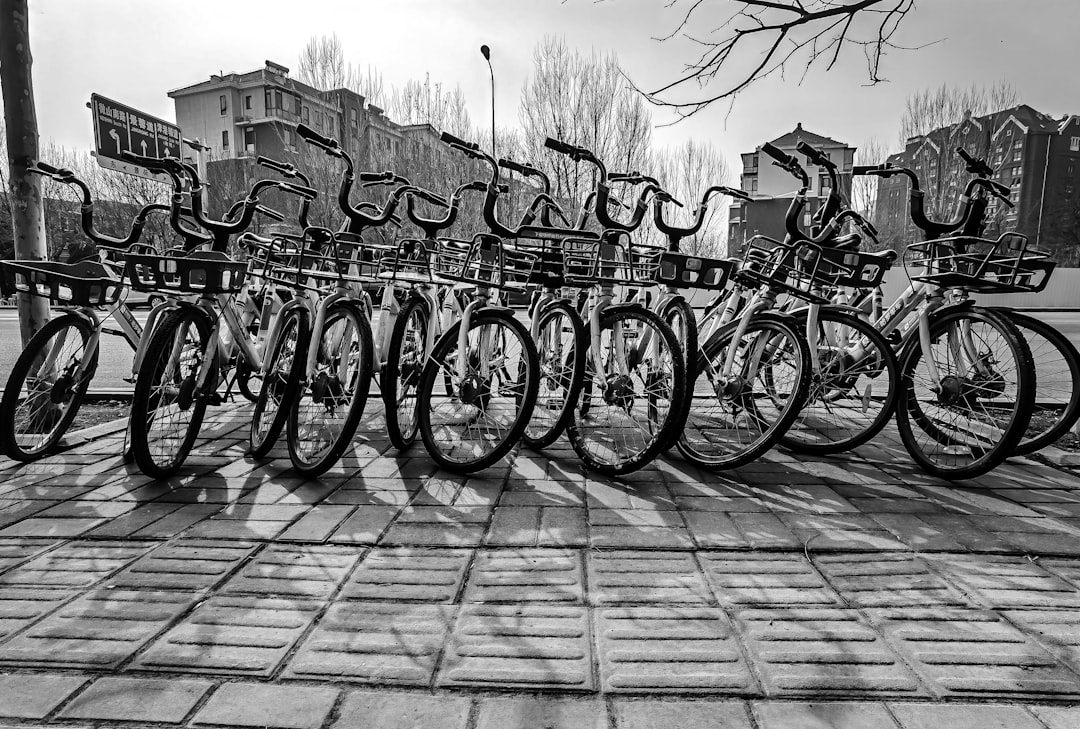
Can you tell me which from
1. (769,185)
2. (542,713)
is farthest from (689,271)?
(769,185)

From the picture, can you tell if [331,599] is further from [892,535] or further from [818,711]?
[892,535]

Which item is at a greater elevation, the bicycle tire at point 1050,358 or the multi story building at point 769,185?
the multi story building at point 769,185

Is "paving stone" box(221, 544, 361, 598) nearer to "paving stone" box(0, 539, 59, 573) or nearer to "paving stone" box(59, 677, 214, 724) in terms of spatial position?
"paving stone" box(59, 677, 214, 724)

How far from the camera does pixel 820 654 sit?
1826 mm

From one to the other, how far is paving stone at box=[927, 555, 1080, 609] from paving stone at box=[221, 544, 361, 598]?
2060 mm

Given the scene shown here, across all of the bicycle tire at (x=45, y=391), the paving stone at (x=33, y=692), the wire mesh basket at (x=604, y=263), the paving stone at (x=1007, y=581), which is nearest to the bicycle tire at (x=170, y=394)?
the bicycle tire at (x=45, y=391)

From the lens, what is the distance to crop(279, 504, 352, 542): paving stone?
8.70 feet

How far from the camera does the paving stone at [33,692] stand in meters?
1.58

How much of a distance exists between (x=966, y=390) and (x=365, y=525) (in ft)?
9.73

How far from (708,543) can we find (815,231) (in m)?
2.68

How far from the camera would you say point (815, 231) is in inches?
177

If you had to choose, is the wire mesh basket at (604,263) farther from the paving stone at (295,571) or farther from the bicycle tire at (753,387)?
the paving stone at (295,571)

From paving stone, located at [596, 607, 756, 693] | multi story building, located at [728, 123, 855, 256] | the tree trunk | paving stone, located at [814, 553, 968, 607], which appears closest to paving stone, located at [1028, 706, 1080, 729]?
paving stone, located at [814, 553, 968, 607]

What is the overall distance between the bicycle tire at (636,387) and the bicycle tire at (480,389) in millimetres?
359
